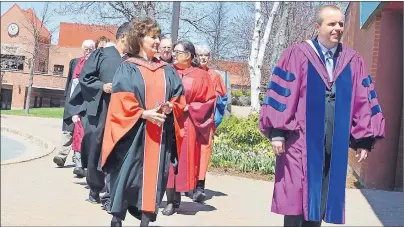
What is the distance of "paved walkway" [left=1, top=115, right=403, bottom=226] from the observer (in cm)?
559

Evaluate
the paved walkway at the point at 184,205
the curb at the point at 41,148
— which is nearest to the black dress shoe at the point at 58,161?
the paved walkway at the point at 184,205

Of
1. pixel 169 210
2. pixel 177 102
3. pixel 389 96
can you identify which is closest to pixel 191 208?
pixel 169 210

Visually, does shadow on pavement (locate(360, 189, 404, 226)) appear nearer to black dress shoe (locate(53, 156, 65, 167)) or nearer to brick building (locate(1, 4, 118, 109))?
black dress shoe (locate(53, 156, 65, 167))

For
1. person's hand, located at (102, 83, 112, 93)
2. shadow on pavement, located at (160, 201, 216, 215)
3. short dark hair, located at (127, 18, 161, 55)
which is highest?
short dark hair, located at (127, 18, 161, 55)

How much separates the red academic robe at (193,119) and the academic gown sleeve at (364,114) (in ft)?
7.85

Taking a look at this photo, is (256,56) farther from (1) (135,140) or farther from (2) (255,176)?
(1) (135,140)

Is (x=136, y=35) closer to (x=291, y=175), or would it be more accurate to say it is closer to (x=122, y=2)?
(x=291, y=175)

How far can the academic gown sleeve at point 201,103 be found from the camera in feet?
21.3

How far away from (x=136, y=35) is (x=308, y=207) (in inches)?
71.6

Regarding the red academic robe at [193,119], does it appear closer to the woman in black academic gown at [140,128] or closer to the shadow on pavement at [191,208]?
the shadow on pavement at [191,208]

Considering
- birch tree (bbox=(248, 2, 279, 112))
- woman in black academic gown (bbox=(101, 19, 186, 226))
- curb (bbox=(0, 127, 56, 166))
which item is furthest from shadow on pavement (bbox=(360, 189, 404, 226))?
birch tree (bbox=(248, 2, 279, 112))

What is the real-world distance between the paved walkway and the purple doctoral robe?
1886mm

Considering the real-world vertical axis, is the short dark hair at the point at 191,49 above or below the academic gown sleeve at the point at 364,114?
above

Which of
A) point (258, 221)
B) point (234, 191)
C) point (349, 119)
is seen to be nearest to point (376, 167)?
point (234, 191)
